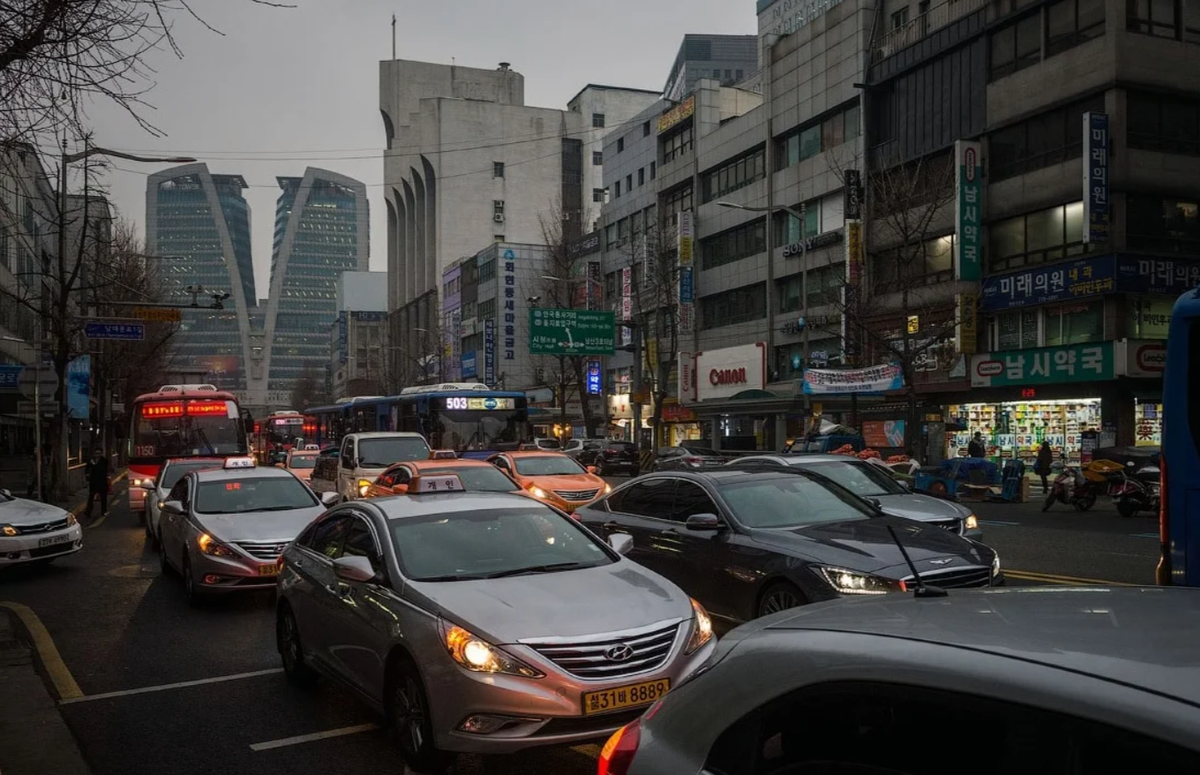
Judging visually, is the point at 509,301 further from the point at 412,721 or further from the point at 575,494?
the point at 412,721

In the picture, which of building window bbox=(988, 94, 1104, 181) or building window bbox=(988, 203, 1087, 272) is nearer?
building window bbox=(988, 203, 1087, 272)

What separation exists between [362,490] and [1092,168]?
23.3 metres

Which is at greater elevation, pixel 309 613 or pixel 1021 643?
pixel 1021 643

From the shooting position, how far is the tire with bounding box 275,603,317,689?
7344 mm

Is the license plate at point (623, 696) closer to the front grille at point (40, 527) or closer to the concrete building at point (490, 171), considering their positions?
the front grille at point (40, 527)

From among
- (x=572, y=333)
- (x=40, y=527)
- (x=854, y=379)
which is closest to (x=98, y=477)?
(x=40, y=527)

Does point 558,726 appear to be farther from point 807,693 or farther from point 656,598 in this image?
point 807,693

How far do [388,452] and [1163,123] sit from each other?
86.2ft

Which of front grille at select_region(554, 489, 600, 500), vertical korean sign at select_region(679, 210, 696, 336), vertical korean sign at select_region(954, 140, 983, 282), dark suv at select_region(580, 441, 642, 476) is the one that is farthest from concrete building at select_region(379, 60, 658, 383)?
→ front grille at select_region(554, 489, 600, 500)

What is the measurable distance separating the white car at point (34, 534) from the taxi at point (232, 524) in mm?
1495

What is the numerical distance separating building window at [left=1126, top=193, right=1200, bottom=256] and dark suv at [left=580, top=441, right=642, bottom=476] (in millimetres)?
19801

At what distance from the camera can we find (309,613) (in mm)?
7035

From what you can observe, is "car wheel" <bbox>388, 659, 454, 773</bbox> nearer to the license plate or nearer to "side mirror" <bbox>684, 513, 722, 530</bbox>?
the license plate

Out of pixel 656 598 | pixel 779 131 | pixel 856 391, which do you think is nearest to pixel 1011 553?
pixel 656 598
